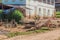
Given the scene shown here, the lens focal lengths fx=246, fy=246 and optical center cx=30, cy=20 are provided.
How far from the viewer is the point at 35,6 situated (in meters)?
38.7

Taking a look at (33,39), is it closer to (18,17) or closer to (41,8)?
(18,17)

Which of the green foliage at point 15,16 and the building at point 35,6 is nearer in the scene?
the green foliage at point 15,16

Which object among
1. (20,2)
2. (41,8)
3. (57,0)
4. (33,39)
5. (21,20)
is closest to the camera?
(33,39)

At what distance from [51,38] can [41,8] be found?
85.5ft

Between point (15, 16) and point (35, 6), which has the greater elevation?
point (35, 6)

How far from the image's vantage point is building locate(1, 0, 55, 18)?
36688 mm

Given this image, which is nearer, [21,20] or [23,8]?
[21,20]

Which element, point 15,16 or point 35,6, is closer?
point 15,16

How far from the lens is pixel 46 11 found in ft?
142

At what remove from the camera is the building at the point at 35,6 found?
3669 cm

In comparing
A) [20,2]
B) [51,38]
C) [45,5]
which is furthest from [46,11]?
[51,38]

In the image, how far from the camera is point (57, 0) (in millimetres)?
64125

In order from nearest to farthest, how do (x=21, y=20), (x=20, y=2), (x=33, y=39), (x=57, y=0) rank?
(x=33, y=39) → (x=21, y=20) → (x=20, y=2) → (x=57, y=0)

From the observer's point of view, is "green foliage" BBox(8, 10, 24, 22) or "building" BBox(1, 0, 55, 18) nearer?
"green foliage" BBox(8, 10, 24, 22)
